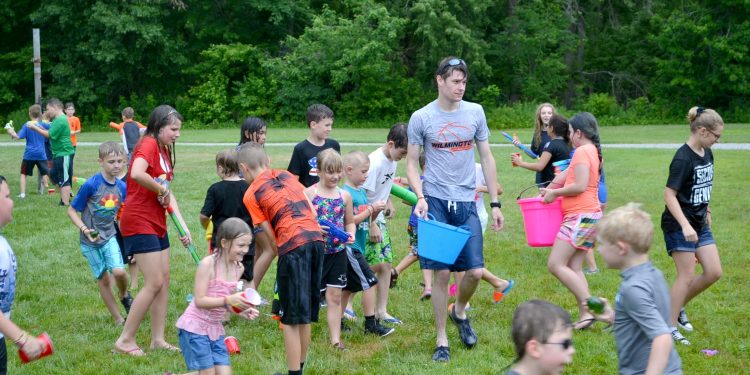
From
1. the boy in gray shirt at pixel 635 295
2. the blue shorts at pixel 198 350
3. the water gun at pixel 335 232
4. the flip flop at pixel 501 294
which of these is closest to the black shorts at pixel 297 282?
the blue shorts at pixel 198 350

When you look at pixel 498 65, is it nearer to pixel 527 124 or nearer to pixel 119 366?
pixel 527 124

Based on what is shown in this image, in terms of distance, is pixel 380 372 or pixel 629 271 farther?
pixel 380 372

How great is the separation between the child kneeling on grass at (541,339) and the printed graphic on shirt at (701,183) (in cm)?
325

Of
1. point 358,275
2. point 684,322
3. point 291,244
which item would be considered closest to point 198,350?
point 291,244

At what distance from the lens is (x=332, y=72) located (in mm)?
39750

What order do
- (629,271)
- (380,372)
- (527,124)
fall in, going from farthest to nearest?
(527,124) → (380,372) → (629,271)

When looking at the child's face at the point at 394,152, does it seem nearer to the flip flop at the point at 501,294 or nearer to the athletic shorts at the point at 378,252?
the athletic shorts at the point at 378,252

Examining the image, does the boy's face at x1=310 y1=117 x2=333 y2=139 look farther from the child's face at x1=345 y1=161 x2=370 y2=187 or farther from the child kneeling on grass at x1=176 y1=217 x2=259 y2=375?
the child kneeling on grass at x1=176 y1=217 x2=259 y2=375

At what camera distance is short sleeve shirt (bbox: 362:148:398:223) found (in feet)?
22.5

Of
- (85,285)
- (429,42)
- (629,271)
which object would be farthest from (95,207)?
Result: (429,42)

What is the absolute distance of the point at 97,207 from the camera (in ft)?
22.5

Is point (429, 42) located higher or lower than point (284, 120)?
higher

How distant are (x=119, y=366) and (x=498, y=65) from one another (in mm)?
39239

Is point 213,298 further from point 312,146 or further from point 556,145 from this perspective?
point 556,145
